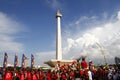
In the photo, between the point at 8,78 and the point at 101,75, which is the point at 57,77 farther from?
the point at 8,78

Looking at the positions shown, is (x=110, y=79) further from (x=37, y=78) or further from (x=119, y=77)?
(x=37, y=78)

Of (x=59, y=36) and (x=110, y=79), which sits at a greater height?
(x=59, y=36)

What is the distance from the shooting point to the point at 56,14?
67.6m

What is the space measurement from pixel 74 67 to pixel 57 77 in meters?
2.76

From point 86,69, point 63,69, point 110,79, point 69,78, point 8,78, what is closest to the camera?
point 8,78

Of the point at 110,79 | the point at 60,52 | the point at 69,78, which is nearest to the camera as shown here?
the point at 110,79

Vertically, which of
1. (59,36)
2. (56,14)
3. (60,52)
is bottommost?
(60,52)

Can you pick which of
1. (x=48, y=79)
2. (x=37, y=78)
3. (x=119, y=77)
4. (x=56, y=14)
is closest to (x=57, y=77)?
(x=48, y=79)

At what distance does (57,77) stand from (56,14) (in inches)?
1770

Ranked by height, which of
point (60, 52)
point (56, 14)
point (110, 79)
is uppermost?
point (56, 14)

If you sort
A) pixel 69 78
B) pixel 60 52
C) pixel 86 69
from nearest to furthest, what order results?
pixel 86 69, pixel 69 78, pixel 60 52

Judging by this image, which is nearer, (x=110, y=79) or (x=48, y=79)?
(x=110, y=79)

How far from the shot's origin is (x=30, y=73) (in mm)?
22094

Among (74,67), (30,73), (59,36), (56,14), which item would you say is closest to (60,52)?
(59,36)
